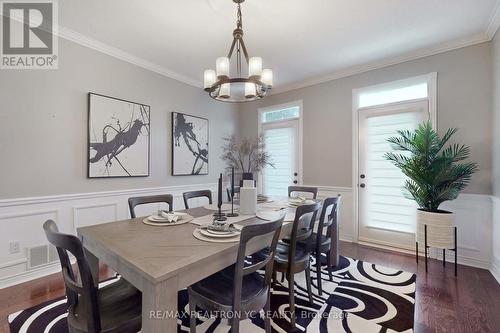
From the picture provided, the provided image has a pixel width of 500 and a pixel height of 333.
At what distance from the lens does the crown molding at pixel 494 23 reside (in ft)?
7.42

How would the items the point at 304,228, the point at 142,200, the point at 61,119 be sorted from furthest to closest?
the point at 61,119 → the point at 142,200 → the point at 304,228

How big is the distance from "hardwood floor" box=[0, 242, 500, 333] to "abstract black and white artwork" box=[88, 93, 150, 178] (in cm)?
125

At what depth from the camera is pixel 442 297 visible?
6.94 feet

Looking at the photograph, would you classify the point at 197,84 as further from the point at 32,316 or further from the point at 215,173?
the point at 32,316

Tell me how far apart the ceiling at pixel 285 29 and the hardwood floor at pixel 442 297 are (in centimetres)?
271

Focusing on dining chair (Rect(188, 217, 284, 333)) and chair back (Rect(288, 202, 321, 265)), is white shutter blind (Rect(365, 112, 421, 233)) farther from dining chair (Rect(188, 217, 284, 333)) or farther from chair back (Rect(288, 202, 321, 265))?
dining chair (Rect(188, 217, 284, 333))

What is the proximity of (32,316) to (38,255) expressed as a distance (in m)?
0.86

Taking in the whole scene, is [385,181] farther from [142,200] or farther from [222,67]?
[142,200]

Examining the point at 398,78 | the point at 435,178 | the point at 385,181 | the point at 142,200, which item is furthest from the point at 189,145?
the point at 435,178

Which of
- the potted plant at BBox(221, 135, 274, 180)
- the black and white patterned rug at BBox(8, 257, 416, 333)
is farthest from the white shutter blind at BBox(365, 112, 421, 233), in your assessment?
the potted plant at BBox(221, 135, 274, 180)

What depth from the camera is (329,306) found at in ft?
6.45

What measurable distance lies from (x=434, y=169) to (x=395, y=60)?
1.68m

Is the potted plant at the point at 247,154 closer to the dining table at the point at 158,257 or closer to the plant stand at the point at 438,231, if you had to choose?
the plant stand at the point at 438,231

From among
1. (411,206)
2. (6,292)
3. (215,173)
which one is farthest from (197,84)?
(411,206)
